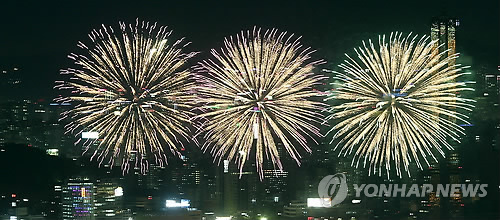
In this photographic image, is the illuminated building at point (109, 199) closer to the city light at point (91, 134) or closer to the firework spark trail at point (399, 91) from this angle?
the city light at point (91, 134)

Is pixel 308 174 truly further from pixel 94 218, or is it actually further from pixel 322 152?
pixel 94 218

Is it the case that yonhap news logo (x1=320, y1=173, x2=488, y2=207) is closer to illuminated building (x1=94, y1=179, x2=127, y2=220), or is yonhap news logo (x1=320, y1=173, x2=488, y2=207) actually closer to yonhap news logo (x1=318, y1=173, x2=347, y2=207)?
yonhap news logo (x1=318, y1=173, x2=347, y2=207)

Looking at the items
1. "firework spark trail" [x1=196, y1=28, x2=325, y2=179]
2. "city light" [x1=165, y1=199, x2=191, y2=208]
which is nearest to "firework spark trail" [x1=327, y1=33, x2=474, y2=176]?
"firework spark trail" [x1=196, y1=28, x2=325, y2=179]

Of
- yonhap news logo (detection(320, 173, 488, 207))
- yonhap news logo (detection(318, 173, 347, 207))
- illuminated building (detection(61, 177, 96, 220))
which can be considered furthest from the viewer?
Result: yonhap news logo (detection(320, 173, 488, 207))

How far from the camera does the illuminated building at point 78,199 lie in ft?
56.2

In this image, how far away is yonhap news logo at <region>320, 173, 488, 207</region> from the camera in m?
18.3

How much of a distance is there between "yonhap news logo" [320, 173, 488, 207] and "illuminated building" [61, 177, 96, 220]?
6.37 meters

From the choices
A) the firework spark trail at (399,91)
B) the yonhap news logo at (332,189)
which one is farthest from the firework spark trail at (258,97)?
the yonhap news logo at (332,189)

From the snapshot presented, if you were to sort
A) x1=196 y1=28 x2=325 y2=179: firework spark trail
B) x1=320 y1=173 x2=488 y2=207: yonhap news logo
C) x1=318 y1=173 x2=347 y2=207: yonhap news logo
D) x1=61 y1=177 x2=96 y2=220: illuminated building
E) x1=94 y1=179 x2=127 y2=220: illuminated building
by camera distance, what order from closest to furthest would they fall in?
x1=196 y1=28 x2=325 y2=179: firework spark trail < x1=61 y1=177 x2=96 y2=220: illuminated building < x1=94 y1=179 x2=127 y2=220: illuminated building < x1=318 y1=173 x2=347 y2=207: yonhap news logo < x1=320 y1=173 x2=488 y2=207: yonhap news logo

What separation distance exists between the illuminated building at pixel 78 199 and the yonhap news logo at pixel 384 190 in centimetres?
637

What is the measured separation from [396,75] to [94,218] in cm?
970

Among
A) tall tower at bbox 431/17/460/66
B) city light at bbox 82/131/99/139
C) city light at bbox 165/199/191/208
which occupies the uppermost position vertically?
tall tower at bbox 431/17/460/66

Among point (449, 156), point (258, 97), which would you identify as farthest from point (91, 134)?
point (449, 156)

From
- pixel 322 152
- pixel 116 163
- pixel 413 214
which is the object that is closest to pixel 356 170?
pixel 322 152
